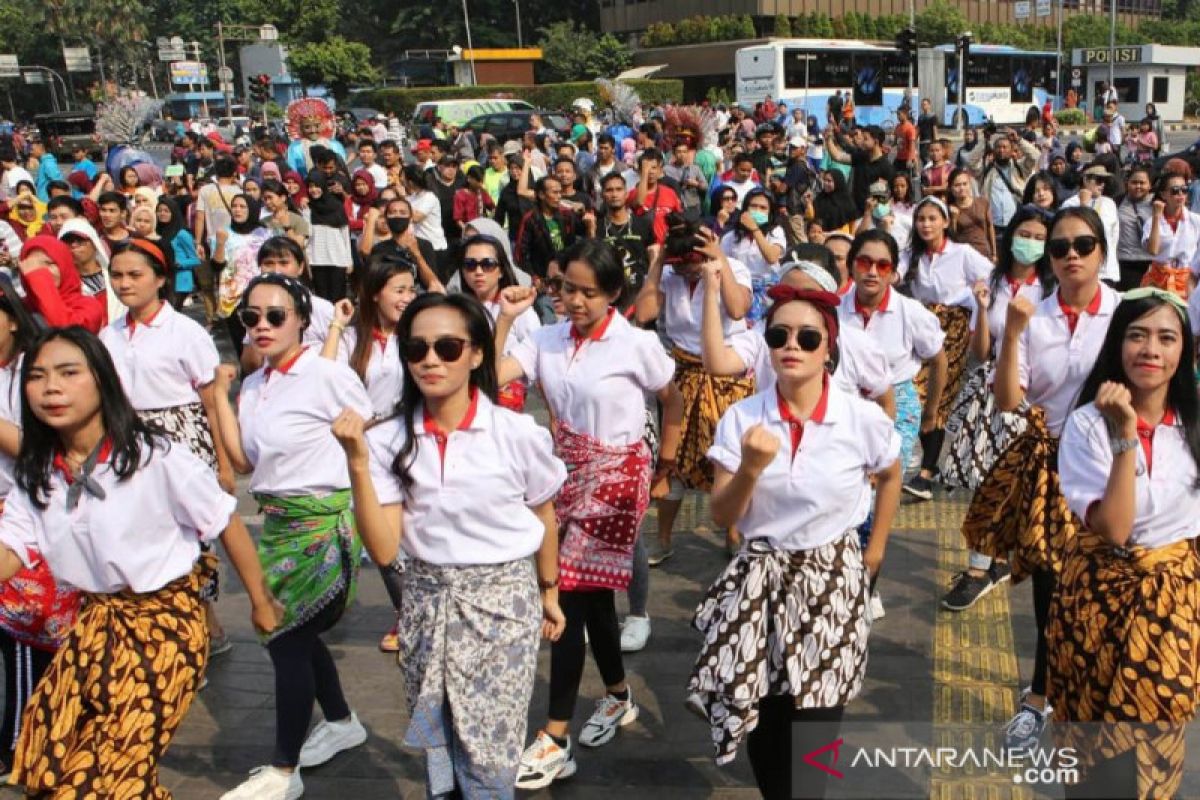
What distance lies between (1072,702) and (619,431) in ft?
6.14

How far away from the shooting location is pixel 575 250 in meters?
4.43

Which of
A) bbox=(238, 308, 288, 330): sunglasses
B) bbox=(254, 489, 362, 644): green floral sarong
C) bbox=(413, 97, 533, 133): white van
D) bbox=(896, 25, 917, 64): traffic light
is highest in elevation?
bbox=(896, 25, 917, 64): traffic light

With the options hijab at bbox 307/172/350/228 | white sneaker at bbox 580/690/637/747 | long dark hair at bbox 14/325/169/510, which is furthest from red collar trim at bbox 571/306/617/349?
hijab at bbox 307/172/350/228

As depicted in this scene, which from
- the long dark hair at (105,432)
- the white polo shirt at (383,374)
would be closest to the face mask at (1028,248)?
the white polo shirt at (383,374)

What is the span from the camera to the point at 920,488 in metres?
7.18

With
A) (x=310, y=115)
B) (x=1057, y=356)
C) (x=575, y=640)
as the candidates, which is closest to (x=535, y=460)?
(x=575, y=640)

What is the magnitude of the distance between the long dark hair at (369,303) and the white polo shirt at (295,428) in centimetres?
72

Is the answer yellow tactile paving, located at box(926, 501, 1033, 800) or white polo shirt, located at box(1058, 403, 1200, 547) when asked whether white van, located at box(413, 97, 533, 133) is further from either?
white polo shirt, located at box(1058, 403, 1200, 547)

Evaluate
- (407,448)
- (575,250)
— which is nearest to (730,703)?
(407,448)

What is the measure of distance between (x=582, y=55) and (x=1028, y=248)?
189ft

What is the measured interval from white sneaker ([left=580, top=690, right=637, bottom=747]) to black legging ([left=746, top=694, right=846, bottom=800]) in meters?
1.06

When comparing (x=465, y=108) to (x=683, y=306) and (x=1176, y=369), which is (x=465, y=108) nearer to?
(x=683, y=306)

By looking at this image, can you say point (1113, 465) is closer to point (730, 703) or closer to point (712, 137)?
point (730, 703)

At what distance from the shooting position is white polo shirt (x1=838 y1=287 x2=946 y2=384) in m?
5.66
